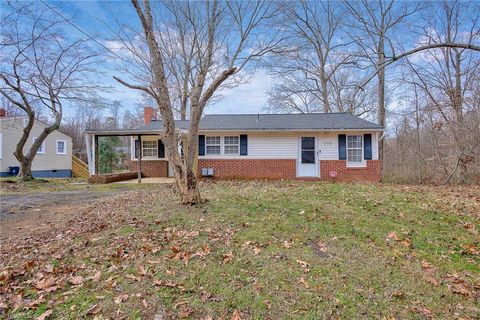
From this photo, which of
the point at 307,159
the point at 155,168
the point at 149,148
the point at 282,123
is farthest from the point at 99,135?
the point at 307,159

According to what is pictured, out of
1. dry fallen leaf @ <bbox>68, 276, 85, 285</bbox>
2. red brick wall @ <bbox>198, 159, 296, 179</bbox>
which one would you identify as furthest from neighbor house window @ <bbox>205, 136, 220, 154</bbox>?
dry fallen leaf @ <bbox>68, 276, 85, 285</bbox>

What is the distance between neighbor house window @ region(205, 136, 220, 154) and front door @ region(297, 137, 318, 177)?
417 centimetres

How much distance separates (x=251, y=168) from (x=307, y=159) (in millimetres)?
2874

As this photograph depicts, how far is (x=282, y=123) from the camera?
14.3m

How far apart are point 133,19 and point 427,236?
11.5m

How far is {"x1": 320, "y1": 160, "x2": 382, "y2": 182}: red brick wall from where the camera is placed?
13234 millimetres

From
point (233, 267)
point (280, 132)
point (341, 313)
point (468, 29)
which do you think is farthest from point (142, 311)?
point (468, 29)

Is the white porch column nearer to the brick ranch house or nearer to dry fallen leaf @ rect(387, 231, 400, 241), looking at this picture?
the brick ranch house

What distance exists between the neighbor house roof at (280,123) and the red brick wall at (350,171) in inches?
66.8

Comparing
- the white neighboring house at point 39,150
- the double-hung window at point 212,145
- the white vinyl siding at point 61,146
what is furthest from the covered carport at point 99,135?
the white vinyl siding at point 61,146

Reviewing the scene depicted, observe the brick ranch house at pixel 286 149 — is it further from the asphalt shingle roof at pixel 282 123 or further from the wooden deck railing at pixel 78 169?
the wooden deck railing at pixel 78 169

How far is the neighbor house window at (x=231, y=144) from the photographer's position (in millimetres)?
14000

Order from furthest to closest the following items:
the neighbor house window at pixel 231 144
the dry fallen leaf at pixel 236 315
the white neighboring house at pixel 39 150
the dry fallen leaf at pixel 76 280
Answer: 1. the white neighboring house at pixel 39 150
2. the neighbor house window at pixel 231 144
3. the dry fallen leaf at pixel 76 280
4. the dry fallen leaf at pixel 236 315

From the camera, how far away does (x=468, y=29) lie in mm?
12883
